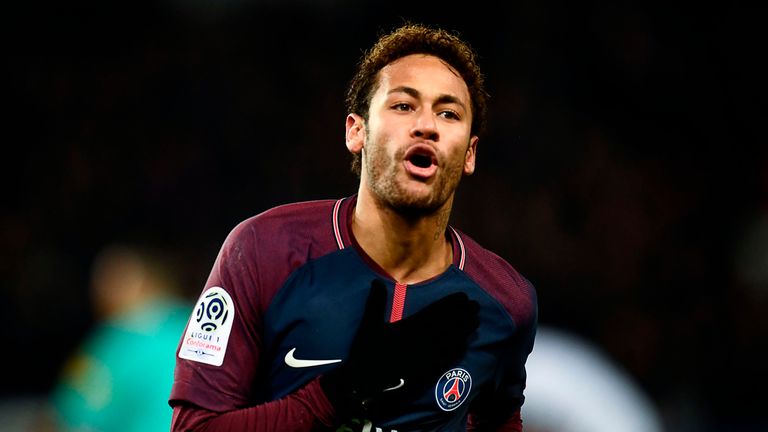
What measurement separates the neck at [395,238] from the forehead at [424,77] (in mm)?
330

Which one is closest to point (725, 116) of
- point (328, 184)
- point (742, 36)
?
point (742, 36)

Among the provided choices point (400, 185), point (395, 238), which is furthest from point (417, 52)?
point (395, 238)

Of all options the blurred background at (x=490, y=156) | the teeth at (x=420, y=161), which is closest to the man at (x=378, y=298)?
the teeth at (x=420, y=161)

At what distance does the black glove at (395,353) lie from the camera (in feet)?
7.89

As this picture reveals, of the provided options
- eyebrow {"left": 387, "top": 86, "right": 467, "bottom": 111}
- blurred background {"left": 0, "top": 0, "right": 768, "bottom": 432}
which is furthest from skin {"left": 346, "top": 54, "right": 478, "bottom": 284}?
blurred background {"left": 0, "top": 0, "right": 768, "bottom": 432}

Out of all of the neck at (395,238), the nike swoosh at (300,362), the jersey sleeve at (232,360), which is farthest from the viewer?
the neck at (395,238)

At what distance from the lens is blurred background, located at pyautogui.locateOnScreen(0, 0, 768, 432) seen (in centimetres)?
585

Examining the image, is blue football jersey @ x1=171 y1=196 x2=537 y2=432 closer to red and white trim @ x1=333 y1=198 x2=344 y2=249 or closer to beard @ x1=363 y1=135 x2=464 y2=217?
red and white trim @ x1=333 y1=198 x2=344 y2=249

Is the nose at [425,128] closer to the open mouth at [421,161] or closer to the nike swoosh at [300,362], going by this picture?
the open mouth at [421,161]

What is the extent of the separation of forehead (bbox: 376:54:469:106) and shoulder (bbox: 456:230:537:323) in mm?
468

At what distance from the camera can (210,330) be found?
8.12 feet

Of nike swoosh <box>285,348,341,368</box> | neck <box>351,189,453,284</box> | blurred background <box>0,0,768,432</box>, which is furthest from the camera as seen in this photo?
blurred background <box>0,0,768,432</box>

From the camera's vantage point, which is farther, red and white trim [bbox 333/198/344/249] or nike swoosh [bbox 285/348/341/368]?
red and white trim [bbox 333/198/344/249]

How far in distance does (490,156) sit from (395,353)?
440 centimetres
